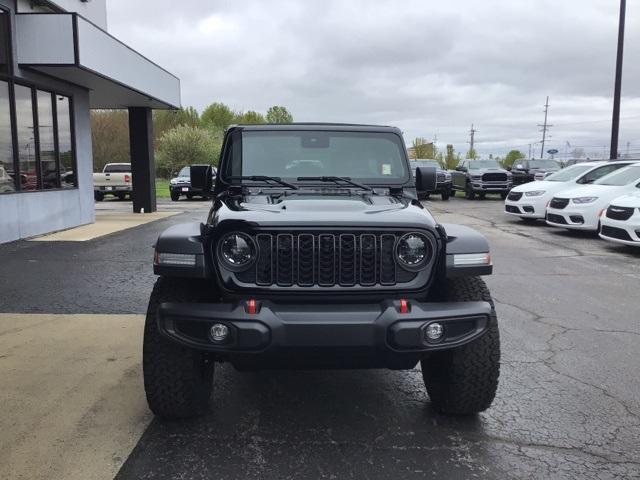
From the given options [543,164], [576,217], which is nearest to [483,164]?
[543,164]

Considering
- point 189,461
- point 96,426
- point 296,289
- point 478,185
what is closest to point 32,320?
point 96,426

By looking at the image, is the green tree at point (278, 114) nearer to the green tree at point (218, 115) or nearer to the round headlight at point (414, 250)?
the green tree at point (218, 115)

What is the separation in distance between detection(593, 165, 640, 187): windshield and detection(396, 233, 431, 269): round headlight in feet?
34.7

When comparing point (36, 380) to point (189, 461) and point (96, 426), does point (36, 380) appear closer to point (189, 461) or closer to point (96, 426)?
point (96, 426)

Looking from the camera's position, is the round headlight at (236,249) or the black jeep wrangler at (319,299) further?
the round headlight at (236,249)

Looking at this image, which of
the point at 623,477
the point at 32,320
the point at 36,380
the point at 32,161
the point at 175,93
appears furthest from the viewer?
the point at 175,93

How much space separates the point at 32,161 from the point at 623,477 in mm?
12310

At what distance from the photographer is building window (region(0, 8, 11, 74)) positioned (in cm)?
1064

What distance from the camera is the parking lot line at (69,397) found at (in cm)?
298

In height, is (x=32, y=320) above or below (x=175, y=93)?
below

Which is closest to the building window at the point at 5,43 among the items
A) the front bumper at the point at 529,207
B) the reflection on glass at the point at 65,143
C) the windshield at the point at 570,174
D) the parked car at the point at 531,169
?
the reflection on glass at the point at 65,143

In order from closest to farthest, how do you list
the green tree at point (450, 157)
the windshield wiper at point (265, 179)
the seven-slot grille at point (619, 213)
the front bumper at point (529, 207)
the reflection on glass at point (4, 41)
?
the windshield wiper at point (265, 179)
the seven-slot grille at point (619, 213)
the reflection on glass at point (4, 41)
the front bumper at point (529, 207)
the green tree at point (450, 157)

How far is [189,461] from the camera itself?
116 inches

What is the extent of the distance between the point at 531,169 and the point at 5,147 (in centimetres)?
2086
